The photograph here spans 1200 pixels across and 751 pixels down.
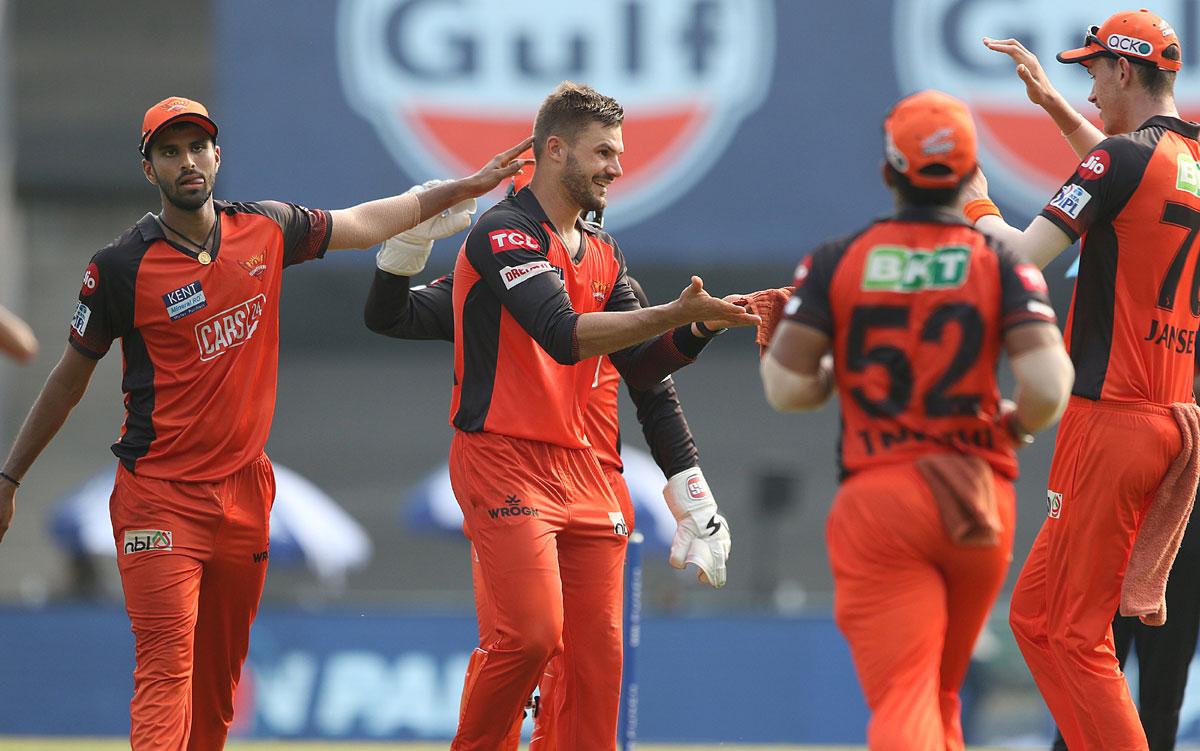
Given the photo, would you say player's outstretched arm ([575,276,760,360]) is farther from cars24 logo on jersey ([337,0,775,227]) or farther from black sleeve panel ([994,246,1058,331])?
cars24 logo on jersey ([337,0,775,227])

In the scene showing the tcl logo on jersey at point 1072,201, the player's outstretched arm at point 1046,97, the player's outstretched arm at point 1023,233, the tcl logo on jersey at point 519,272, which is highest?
the player's outstretched arm at point 1046,97

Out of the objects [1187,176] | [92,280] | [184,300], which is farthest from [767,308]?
[92,280]

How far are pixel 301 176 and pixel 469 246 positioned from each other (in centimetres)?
682

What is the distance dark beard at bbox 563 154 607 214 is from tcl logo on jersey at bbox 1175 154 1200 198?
77.7 inches

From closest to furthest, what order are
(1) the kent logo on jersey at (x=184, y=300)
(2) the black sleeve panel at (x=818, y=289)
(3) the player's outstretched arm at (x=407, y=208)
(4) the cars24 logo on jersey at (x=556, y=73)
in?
1. (2) the black sleeve panel at (x=818, y=289)
2. (1) the kent logo on jersey at (x=184, y=300)
3. (3) the player's outstretched arm at (x=407, y=208)
4. (4) the cars24 logo on jersey at (x=556, y=73)

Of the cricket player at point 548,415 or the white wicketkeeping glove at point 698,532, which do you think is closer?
the cricket player at point 548,415

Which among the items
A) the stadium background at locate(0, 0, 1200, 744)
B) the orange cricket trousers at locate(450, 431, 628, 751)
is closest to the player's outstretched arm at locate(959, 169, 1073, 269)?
the orange cricket trousers at locate(450, 431, 628, 751)

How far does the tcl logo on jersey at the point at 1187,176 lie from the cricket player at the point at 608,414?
1.67m

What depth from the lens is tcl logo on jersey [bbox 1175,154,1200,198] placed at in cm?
542

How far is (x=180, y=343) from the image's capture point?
5660 millimetres

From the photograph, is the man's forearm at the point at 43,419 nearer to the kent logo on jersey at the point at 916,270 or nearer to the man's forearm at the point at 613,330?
the man's forearm at the point at 613,330

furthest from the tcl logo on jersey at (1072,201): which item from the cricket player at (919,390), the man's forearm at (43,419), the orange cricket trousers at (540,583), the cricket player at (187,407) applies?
the man's forearm at (43,419)

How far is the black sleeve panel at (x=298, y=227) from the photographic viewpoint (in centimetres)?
595

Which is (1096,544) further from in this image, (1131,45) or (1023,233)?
(1131,45)
